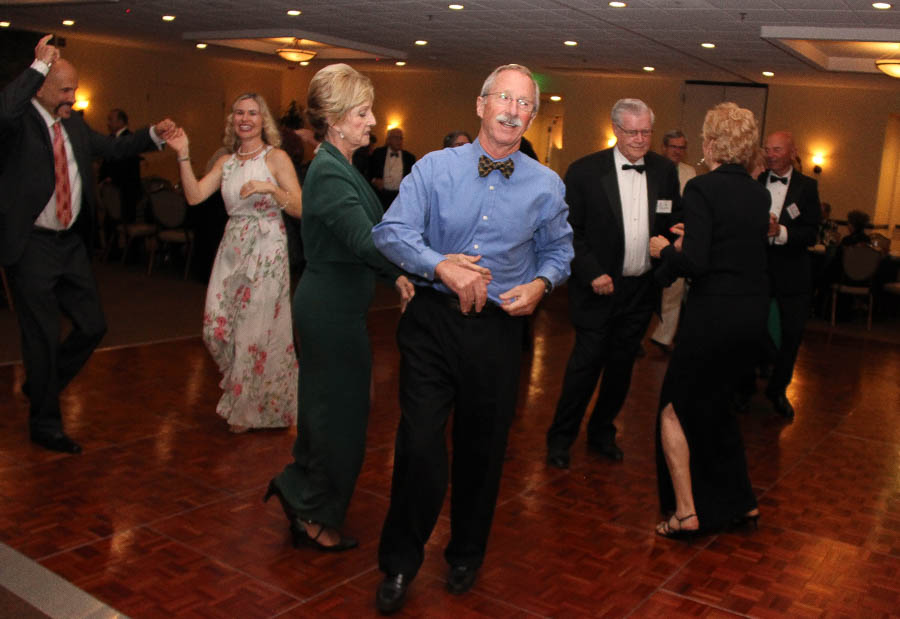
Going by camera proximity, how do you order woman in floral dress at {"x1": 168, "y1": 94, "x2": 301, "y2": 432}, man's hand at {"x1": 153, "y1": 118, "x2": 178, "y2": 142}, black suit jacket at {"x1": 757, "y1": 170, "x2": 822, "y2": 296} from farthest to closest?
black suit jacket at {"x1": 757, "y1": 170, "x2": 822, "y2": 296}
woman in floral dress at {"x1": 168, "y1": 94, "x2": 301, "y2": 432}
man's hand at {"x1": 153, "y1": 118, "x2": 178, "y2": 142}

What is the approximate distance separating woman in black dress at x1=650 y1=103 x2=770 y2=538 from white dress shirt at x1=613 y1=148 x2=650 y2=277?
660 millimetres

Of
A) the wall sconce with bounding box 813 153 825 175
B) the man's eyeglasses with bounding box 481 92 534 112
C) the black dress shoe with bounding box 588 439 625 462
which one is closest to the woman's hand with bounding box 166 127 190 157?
the man's eyeglasses with bounding box 481 92 534 112

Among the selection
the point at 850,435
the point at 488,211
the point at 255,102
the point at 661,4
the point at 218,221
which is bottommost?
the point at 850,435

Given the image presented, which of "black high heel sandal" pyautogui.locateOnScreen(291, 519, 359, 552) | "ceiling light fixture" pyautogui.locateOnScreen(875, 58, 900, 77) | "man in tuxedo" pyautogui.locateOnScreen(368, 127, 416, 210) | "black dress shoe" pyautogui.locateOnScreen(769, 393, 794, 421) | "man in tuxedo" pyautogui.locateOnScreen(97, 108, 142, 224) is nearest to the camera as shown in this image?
"black high heel sandal" pyautogui.locateOnScreen(291, 519, 359, 552)

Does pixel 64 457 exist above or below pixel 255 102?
below

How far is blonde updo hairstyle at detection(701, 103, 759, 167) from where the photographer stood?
339 centimetres

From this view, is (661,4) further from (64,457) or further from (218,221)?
(64,457)

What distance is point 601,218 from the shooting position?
425 cm

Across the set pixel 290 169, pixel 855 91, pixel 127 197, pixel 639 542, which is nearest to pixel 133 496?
pixel 290 169

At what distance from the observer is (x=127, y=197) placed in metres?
11.2

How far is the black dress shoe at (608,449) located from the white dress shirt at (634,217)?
87 centimetres

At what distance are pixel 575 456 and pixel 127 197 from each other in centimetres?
829

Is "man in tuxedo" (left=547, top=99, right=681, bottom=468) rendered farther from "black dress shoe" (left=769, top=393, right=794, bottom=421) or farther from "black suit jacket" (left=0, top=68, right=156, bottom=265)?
"black suit jacket" (left=0, top=68, right=156, bottom=265)

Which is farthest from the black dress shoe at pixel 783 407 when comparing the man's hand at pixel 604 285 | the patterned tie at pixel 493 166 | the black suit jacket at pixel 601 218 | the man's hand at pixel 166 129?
the man's hand at pixel 166 129
